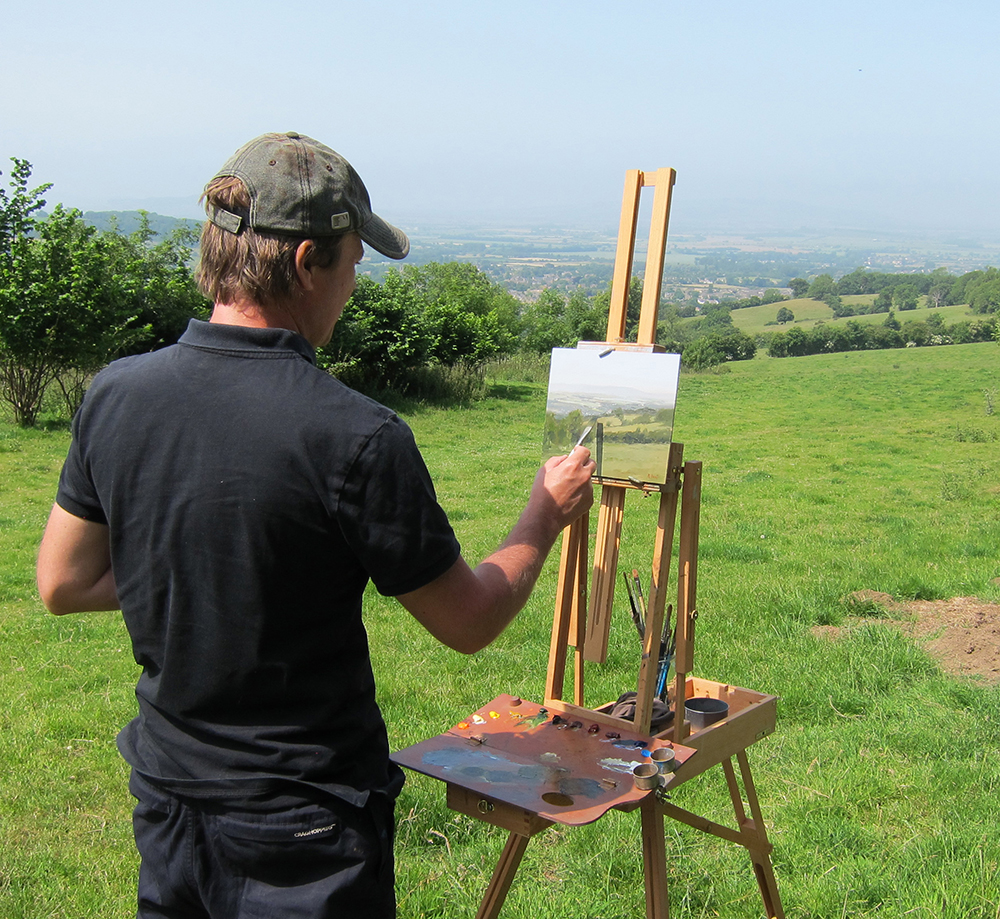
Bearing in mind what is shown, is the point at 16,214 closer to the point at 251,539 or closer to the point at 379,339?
the point at 379,339

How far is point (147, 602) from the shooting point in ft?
5.36

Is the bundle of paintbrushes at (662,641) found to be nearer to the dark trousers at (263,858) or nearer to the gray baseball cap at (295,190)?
the dark trousers at (263,858)

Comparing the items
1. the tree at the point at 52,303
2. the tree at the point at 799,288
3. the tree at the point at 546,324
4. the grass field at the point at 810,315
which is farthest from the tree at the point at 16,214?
the tree at the point at 799,288

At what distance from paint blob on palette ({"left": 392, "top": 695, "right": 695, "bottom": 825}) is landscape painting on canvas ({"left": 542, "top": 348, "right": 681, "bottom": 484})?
781 millimetres

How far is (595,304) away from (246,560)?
1770 inches

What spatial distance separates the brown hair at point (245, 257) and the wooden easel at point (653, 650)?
139 cm

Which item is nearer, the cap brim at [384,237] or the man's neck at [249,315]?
the man's neck at [249,315]

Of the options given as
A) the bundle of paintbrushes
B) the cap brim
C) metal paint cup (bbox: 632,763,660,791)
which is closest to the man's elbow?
the cap brim

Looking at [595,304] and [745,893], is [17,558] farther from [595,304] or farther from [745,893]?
[595,304]

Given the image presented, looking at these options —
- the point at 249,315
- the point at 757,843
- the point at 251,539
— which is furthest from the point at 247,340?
the point at 757,843

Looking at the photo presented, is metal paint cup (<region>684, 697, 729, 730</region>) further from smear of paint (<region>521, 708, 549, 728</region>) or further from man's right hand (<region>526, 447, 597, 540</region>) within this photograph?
man's right hand (<region>526, 447, 597, 540</region>)

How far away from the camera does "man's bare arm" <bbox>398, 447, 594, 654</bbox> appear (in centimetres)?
165

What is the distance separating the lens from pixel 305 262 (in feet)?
5.34

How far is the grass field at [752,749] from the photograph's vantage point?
335cm
